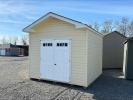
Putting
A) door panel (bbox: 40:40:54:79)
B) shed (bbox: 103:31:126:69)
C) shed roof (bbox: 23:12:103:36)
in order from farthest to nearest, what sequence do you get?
shed (bbox: 103:31:126:69) < door panel (bbox: 40:40:54:79) < shed roof (bbox: 23:12:103:36)

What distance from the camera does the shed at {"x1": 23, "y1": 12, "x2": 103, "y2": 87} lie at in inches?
352

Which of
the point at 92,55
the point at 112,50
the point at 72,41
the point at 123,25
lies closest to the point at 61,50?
the point at 72,41

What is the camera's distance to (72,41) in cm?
920

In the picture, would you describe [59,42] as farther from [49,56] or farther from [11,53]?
[11,53]

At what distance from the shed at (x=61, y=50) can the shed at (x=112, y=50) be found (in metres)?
7.94

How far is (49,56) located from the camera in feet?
32.5

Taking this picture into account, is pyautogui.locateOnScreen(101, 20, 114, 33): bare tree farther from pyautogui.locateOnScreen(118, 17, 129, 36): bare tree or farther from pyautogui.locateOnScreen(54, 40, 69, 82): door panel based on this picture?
pyautogui.locateOnScreen(54, 40, 69, 82): door panel

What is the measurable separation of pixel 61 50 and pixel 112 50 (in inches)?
369

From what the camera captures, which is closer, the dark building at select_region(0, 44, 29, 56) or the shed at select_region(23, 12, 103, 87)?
the shed at select_region(23, 12, 103, 87)

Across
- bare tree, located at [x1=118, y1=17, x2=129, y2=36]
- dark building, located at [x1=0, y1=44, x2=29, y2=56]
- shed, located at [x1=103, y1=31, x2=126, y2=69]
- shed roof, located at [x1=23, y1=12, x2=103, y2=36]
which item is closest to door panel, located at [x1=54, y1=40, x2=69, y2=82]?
shed roof, located at [x1=23, y1=12, x2=103, y2=36]

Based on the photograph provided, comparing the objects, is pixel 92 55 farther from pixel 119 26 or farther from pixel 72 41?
pixel 119 26

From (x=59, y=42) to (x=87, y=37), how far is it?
156 centimetres

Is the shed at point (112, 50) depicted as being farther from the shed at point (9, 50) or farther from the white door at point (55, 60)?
the shed at point (9, 50)

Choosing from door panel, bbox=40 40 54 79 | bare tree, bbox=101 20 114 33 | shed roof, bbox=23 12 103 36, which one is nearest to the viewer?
shed roof, bbox=23 12 103 36
